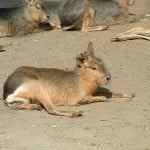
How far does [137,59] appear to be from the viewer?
34.8 ft

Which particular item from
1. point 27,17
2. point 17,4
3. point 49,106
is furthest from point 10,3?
point 49,106

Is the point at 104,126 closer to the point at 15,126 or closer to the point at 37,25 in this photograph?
the point at 15,126

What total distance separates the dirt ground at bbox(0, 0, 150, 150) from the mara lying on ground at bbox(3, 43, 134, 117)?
133 mm

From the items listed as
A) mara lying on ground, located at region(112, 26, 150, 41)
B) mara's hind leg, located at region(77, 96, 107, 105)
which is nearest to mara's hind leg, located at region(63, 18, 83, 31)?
mara lying on ground, located at region(112, 26, 150, 41)

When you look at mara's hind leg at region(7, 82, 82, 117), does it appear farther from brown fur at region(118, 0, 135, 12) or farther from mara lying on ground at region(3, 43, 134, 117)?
brown fur at region(118, 0, 135, 12)

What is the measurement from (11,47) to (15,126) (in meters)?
5.08

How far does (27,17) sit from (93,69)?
6.40m

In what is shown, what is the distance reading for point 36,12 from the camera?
14219 mm

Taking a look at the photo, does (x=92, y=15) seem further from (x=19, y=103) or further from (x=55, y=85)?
(x=19, y=103)

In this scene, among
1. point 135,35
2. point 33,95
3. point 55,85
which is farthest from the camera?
point 135,35

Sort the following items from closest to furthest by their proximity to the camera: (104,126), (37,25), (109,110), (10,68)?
(104,126)
(109,110)
(10,68)
(37,25)

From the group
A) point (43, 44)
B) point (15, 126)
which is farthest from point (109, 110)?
point (43, 44)

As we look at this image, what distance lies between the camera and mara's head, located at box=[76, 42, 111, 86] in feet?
26.5

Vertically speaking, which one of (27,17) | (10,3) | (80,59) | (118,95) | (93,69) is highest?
(80,59)
